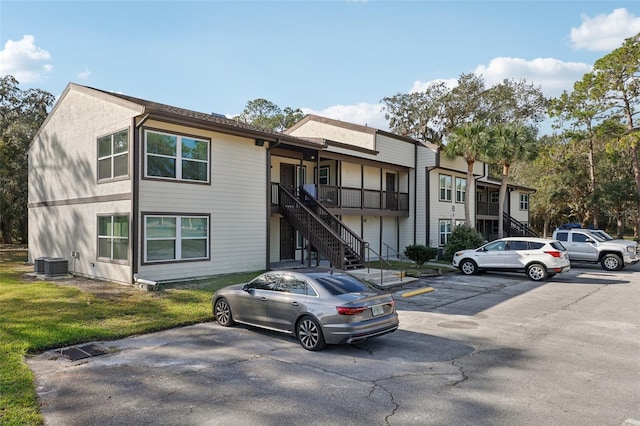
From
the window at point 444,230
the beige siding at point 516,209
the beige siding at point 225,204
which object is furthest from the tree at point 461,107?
the beige siding at point 225,204

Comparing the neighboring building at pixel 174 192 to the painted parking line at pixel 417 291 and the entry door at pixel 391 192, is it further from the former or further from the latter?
the painted parking line at pixel 417 291

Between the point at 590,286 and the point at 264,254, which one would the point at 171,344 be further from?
the point at 590,286

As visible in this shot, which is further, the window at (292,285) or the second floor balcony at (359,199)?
the second floor balcony at (359,199)

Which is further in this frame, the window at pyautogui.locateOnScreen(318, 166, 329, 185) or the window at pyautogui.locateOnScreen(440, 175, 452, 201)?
the window at pyautogui.locateOnScreen(440, 175, 452, 201)

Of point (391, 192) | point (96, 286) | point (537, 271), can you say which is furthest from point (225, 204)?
point (391, 192)

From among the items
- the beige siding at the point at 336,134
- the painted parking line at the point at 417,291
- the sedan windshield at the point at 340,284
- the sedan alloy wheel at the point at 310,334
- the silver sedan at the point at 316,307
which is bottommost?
the painted parking line at the point at 417,291

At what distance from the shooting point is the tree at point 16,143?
3073 centimetres

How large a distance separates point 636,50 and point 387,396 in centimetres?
4025

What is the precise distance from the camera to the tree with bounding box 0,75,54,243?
30.7 m

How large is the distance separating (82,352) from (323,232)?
11.4 metres

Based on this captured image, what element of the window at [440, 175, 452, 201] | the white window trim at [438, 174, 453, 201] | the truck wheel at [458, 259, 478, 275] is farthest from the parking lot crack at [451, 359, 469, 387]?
the window at [440, 175, 452, 201]

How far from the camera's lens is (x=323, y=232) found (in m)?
18.2

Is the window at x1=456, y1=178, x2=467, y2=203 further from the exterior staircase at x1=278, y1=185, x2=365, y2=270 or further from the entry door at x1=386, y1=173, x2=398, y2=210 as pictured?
the exterior staircase at x1=278, y1=185, x2=365, y2=270

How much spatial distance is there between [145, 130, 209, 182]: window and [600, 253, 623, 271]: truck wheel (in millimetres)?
19202
